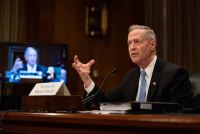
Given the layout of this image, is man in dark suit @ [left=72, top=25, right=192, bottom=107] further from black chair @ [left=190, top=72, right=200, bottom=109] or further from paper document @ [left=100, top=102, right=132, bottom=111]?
paper document @ [left=100, top=102, right=132, bottom=111]

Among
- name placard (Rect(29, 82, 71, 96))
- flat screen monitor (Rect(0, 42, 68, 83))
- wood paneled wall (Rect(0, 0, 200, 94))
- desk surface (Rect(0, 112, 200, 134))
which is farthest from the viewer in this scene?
wood paneled wall (Rect(0, 0, 200, 94))

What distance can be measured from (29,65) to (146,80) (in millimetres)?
2484

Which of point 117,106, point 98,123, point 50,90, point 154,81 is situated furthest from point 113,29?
point 98,123

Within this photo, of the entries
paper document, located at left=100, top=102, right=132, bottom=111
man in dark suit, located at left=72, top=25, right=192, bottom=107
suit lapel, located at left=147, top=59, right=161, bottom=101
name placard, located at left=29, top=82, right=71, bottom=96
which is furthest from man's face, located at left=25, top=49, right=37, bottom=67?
paper document, located at left=100, top=102, right=132, bottom=111

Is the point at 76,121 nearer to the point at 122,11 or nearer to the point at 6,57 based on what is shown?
the point at 6,57

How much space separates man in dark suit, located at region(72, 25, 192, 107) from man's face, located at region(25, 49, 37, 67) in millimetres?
2106

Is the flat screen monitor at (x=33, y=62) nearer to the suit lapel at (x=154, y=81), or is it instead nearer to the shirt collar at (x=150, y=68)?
the shirt collar at (x=150, y=68)

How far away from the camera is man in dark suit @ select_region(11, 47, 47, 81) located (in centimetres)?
496

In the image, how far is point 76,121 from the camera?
1.34m

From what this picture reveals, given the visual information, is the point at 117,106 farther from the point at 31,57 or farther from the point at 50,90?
the point at 31,57

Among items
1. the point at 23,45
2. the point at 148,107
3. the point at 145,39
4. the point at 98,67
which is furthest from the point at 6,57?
the point at 148,107

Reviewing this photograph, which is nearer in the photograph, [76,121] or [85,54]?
[76,121]

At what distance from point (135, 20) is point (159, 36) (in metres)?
0.57

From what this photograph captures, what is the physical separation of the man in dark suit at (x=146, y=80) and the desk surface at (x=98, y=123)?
0.89m
